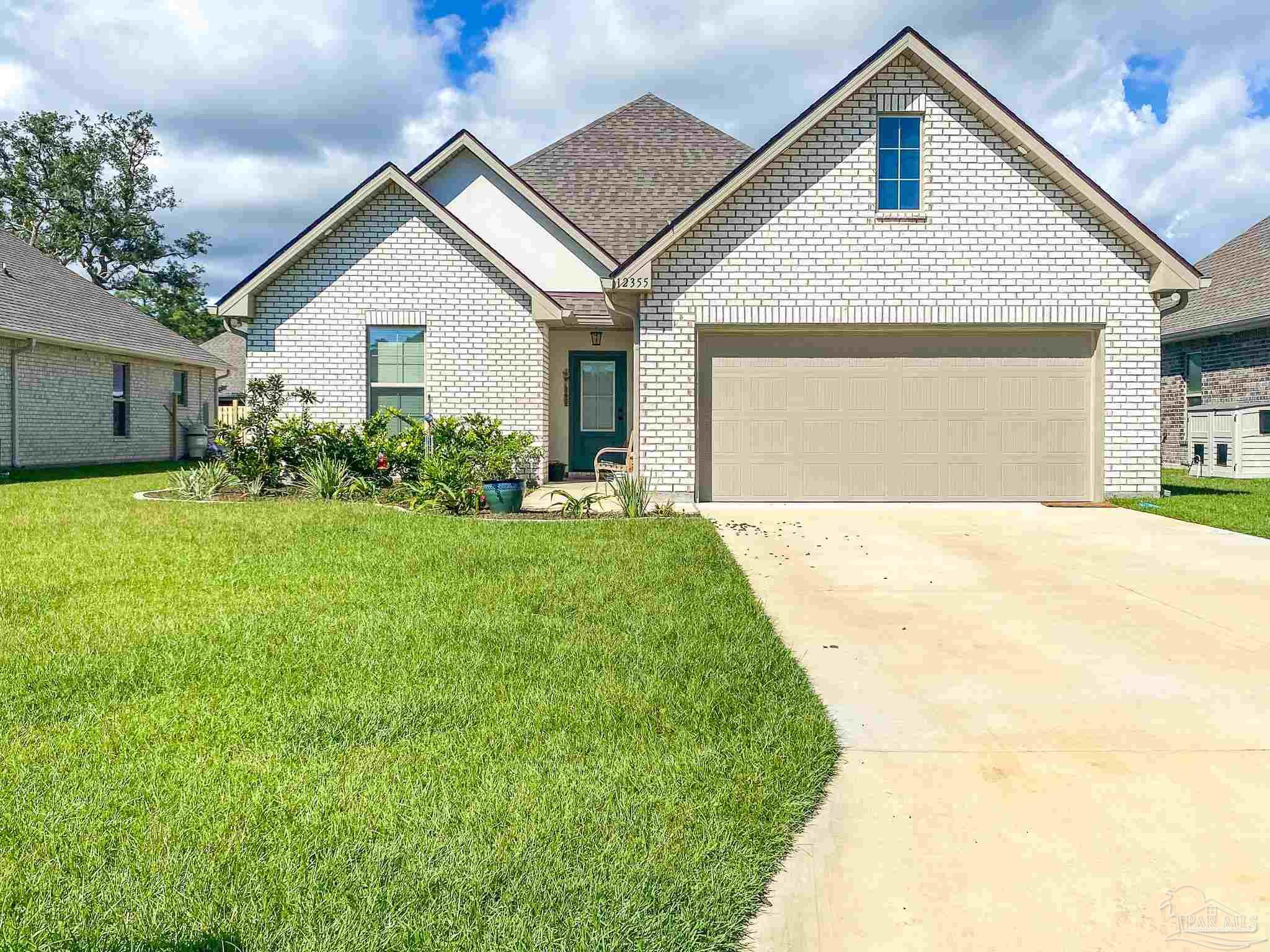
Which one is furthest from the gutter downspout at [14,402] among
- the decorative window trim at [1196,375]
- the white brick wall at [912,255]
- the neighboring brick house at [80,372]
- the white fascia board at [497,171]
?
the decorative window trim at [1196,375]

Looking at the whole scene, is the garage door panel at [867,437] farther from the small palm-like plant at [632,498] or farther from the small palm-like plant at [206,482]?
the small palm-like plant at [206,482]

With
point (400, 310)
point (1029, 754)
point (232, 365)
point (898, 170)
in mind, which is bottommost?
point (1029, 754)

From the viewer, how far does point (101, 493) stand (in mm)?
12117

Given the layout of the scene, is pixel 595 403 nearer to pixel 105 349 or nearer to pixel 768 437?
pixel 768 437

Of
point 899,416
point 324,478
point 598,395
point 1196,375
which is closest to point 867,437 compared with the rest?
point 899,416

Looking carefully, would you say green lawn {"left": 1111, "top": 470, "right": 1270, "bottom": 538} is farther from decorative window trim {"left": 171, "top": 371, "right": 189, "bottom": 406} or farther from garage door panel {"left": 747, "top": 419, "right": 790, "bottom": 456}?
decorative window trim {"left": 171, "top": 371, "right": 189, "bottom": 406}

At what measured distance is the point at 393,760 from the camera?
2994 mm

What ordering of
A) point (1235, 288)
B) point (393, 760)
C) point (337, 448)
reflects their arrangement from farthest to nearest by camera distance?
1. point (1235, 288)
2. point (337, 448)
3. point (393, 760)

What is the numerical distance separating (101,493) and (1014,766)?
43.6ft

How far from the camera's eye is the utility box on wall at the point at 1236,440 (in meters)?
16.8

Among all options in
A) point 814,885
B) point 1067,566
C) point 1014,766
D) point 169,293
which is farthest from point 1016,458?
point 169,293

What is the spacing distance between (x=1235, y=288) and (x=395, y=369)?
20131 millimetres

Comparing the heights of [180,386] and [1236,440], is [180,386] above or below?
above

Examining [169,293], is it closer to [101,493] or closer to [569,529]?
[101,493]
